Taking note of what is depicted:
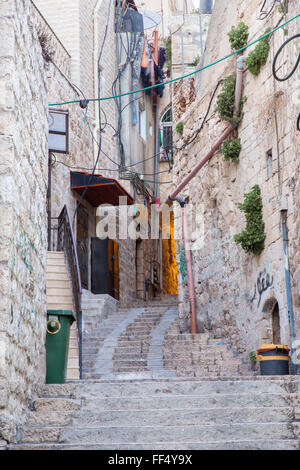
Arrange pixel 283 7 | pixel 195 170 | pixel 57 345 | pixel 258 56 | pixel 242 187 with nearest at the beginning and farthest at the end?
pixel 57 345, pixel 283 7, pixel 258 56, pixel 242 187, pixel 195 170

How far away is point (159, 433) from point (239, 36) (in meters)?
8.40

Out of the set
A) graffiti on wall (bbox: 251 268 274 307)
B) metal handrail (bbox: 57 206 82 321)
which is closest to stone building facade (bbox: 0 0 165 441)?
metal handrail (bbox: 57 206 82 321)

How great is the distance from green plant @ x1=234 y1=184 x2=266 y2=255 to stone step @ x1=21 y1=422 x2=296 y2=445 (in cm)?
581

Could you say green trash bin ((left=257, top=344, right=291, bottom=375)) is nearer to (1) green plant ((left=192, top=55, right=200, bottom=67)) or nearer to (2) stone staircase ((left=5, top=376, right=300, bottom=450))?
(2) stone staircase ((left=5, top=376, right=300, bottom=450))

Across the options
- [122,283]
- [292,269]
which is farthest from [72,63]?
A: [292,269]

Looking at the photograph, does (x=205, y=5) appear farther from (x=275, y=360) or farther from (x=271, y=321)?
(x=275, y=360)

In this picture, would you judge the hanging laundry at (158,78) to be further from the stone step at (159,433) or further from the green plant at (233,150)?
the stone step at (159,433)

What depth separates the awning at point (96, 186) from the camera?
1584 centimetres

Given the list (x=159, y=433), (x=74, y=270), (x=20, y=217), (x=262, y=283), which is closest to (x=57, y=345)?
(x=20, y=217)

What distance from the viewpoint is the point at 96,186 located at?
15969 millimetres

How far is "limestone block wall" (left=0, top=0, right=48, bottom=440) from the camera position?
446cm

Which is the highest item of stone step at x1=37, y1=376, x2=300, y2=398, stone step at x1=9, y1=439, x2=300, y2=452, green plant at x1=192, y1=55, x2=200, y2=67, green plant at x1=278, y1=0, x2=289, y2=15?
green plant at x1=192, y1=55, x2=200, y2=67

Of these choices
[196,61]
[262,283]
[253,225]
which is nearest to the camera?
[262,283]

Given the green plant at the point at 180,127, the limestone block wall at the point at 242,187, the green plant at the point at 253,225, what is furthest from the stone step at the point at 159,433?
the green plant at the point at 180,127
